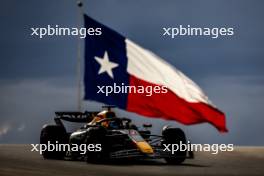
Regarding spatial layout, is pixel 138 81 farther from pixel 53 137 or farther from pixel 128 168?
pixel 53 137

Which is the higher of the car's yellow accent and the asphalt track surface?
the car's yellow accent

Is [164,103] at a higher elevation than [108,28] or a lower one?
lower

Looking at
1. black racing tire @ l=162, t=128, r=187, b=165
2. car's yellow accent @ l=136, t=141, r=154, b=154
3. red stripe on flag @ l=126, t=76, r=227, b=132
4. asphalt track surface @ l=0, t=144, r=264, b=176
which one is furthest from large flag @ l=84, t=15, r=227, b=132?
black racing tire @ l=162, t=128, r=187, b=165

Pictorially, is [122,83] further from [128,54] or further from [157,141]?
[157,141]

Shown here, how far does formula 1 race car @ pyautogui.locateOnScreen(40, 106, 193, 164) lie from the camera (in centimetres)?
2228

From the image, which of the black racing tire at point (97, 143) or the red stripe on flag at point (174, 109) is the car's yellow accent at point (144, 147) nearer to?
the black racing tire at point (97, 143)

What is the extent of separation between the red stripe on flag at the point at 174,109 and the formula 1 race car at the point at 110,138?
3.24 metres

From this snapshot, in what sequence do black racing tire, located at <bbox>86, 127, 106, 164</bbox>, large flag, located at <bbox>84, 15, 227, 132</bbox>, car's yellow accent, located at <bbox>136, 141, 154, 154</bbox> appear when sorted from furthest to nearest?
black racing tire, located at <bbox>86, 127, 106, 164</bbox>
car's yellow accent, located at <bbox>136, 141, 154, 154</bbox>
large flag, located at <bbox>84, 15, 227, 132</bbox>

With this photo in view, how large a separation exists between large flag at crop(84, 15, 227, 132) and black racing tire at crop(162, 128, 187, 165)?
12.1ft

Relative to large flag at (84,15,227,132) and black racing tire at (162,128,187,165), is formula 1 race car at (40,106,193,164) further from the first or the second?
large flag at (84,15,227,132)

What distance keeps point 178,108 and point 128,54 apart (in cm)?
298

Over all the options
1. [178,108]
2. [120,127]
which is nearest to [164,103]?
[178,108]

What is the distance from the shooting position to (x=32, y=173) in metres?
18.2

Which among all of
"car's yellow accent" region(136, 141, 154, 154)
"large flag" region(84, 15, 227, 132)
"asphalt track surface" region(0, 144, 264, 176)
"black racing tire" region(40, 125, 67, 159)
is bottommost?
"asphalt track surface" region(0, 144, 264, 176)
